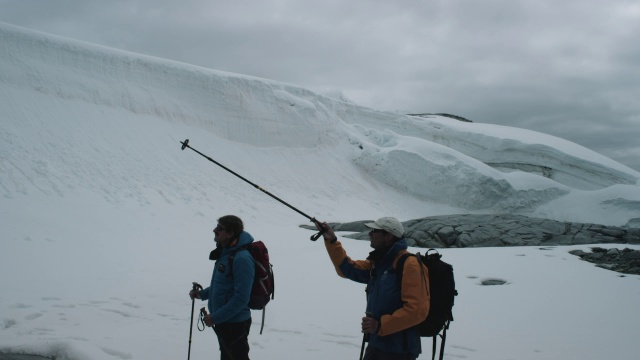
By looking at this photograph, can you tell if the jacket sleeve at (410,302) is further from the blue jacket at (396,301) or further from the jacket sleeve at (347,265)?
the jacket sleeve at (347,265)

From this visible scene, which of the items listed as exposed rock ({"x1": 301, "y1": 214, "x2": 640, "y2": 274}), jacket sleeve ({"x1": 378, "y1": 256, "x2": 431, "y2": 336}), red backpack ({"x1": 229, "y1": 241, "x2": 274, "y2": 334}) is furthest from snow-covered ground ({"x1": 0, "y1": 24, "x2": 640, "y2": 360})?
jacket sleeve ({"x1": 378, "y1": 256, "x2": 431, "y2": 336})

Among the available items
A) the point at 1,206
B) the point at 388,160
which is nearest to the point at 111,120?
the point at 1,206

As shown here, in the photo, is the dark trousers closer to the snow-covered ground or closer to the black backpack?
the black backpack

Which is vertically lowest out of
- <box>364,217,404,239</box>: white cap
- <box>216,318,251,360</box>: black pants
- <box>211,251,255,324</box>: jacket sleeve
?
<box>216,318,251,360</box>: black pants

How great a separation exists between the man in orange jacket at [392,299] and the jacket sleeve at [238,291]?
0.73 m

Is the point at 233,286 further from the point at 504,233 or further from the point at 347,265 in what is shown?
the point at 504,233

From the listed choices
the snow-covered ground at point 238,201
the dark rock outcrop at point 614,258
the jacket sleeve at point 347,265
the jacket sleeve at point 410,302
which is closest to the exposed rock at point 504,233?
the snow-covered ground at point 238,201

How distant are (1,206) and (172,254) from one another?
3.73 metres

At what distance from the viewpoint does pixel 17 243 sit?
809 cm

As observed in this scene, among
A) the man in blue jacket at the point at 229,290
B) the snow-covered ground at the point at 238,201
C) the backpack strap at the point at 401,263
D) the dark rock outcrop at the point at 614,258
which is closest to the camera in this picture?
the backpack strap at the point at 401,263

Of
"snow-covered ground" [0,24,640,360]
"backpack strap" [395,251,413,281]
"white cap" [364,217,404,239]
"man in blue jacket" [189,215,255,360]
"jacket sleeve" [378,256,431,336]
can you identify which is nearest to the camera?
"jacket sleeve" [378,256,431,336]

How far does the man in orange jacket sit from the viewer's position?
96.6 inches

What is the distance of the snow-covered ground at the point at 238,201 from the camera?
5.15 metres

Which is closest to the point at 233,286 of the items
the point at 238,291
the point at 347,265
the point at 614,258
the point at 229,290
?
the point at 229,290
